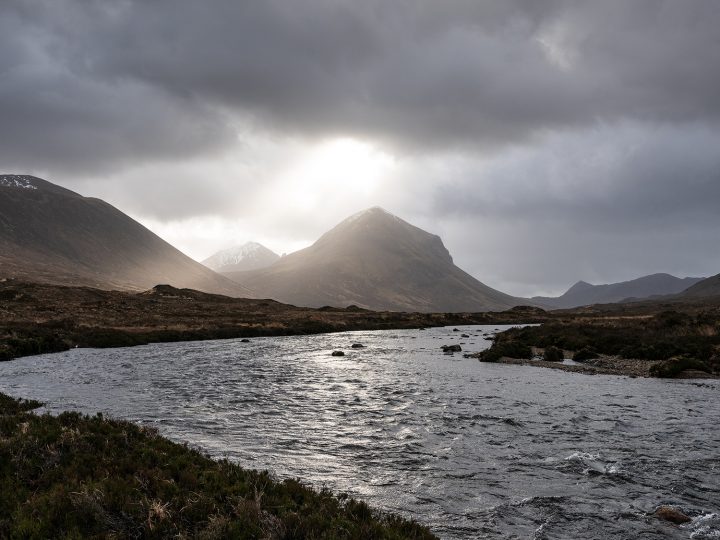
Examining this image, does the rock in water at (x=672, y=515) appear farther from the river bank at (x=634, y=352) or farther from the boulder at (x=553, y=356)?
the boulder at (x=553, y=356)

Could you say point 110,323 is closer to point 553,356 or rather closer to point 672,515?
point 553,356

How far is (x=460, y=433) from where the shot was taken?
1862 cm

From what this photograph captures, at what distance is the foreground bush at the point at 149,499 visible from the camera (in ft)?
29.0

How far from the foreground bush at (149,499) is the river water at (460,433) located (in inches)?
82.8

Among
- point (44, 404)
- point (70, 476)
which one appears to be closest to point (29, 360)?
point (44, 404)

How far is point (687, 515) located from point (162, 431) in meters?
17.8

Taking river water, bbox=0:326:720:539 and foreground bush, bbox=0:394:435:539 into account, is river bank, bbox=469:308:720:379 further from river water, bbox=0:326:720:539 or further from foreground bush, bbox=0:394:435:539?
foreground bush, bbox=0:394:435:539

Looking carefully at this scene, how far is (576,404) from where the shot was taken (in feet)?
79.3

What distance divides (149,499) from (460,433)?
1261cm

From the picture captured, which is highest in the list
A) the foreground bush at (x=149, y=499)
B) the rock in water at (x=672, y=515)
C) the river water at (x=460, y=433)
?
the foreground bush at (x=149, y=499)

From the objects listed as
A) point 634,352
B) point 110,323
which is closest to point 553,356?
point 634,352

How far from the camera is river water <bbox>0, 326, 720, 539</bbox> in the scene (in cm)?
1177

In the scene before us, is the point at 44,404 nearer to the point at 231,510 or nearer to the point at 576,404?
the point at 231,510

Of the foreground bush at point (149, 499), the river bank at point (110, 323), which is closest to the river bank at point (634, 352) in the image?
the foreground bush at point (149, 499)
